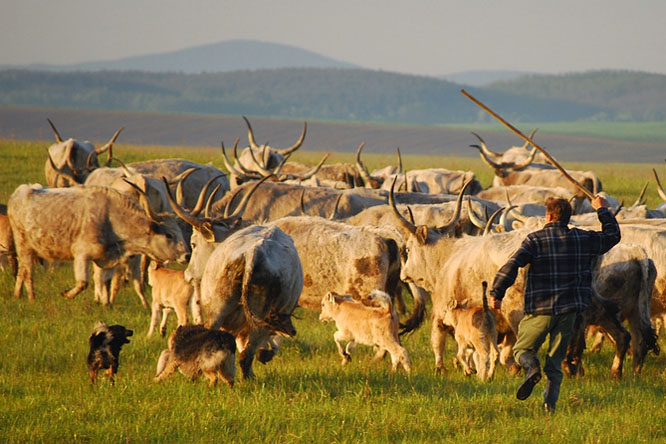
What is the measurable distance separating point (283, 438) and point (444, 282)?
369 centimetres

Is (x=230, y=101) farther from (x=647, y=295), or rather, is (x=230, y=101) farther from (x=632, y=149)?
(x=647, y=295)

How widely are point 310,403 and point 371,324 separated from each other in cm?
185

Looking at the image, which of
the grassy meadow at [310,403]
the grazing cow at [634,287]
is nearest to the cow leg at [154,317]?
the grassy meadow at [310,403]

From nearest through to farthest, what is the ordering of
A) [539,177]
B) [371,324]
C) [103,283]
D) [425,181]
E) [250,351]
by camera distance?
[250,351]
[371,324]
[103,283]
[425,181]
[539,177]

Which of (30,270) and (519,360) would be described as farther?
(30,270)

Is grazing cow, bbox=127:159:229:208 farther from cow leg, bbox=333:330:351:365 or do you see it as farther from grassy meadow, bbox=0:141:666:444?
cow leg, bbox=333:330:351:365

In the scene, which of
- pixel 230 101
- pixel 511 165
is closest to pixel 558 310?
pixel 511 165

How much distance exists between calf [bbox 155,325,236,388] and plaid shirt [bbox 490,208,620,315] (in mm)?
2392

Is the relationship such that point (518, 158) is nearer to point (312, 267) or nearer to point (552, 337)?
point (312, 267)

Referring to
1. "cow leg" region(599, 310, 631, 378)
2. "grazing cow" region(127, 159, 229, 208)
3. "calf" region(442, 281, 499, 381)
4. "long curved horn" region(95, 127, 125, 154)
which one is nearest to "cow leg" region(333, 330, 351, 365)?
"calf" region(442, 281, 499, 381)

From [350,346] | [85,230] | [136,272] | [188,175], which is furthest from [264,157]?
[350,346]

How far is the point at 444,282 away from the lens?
10430 mm

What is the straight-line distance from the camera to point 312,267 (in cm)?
1164

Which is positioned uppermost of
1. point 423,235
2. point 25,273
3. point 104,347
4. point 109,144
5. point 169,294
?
point 109,144
